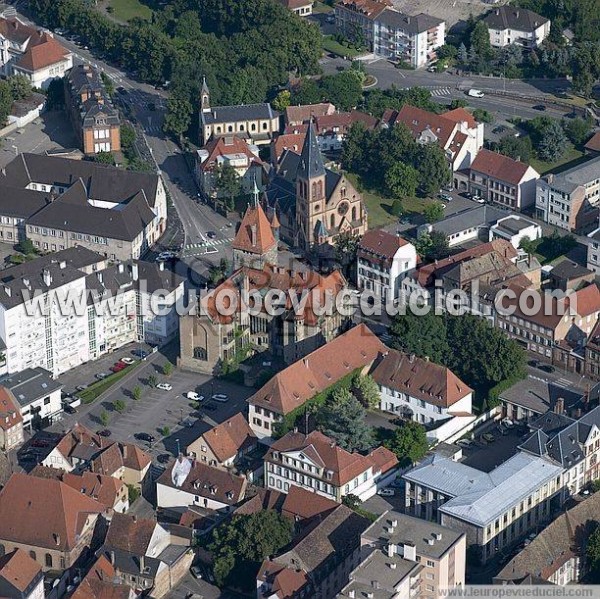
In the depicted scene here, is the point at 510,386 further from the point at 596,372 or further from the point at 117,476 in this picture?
the point at 117,476

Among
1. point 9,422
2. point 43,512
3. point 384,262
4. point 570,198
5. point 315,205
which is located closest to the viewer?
point 43,512

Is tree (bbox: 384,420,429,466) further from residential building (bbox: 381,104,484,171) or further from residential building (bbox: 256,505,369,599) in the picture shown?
residential building (bbox: 381,104,484,171)

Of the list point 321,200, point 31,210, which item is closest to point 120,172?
point 31,210

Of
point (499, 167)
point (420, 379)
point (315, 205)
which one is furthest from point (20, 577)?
point (499, 167)

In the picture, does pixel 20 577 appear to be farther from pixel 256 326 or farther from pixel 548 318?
pixel 548 318

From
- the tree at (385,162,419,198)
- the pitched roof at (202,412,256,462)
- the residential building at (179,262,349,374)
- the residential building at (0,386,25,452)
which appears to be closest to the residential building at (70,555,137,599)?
the pitched roof at (202,412,256,462)

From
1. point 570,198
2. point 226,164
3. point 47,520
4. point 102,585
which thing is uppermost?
point 226,164
